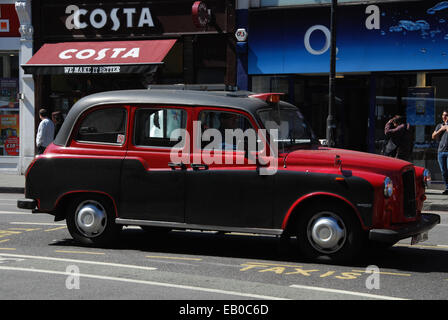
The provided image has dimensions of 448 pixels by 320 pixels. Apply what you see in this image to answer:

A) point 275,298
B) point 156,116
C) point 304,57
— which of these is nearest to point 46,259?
point 156,116

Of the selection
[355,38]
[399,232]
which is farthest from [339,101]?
[399,232]

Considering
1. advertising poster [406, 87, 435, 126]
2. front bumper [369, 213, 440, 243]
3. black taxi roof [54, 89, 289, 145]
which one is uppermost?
advertising poster [406, 87, 435, 126]

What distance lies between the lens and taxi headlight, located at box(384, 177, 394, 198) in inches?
283

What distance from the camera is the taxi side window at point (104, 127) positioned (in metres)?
8.34

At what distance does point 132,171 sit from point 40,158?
4.31 ft

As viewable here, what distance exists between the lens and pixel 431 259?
7895 millimetres

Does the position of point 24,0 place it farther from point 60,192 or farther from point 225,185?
point 225,185

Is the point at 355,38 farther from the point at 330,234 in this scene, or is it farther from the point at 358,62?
the point at 330,234

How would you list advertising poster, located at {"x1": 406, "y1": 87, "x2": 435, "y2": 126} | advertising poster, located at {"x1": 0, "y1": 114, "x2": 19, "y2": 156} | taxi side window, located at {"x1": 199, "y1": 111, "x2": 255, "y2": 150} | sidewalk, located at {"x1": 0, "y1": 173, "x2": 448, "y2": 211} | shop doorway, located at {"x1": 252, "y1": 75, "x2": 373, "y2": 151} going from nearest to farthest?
taxi side window, located at {"x1": 199, "y1": 111, "x2": 255, "y2": 150} < sidewalk, located at {"x1": 0, "y1": 173, "x2": 448, "y2": 211} < advertising poster, located at {"x1": 406, "y1": 87, "x2": 435, "y2": 126} < shop doorway, located at {"x1": 252, "y1": 75, "x2": 373, "y2": 151} < advertising poster, located at {"x1": 0, "y1": 114, "x2": 19, "y2": 156}

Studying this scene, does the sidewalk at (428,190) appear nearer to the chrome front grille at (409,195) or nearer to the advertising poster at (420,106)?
the advertising poster at (420,106)

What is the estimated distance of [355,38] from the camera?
1766cm

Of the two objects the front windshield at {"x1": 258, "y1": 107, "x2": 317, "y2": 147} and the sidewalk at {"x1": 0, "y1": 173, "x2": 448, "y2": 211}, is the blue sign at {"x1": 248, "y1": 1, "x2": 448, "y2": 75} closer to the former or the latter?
the sidewalk at {"x1": 0, "y1": 173, "x2": 448, "y2": 211}

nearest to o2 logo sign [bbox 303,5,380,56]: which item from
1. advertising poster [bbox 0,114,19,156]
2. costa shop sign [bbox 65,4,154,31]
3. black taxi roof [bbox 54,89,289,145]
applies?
costa shop sign [bbox 65,4,154,31]

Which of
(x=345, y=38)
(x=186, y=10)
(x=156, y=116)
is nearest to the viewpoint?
(x=156, y=116)
